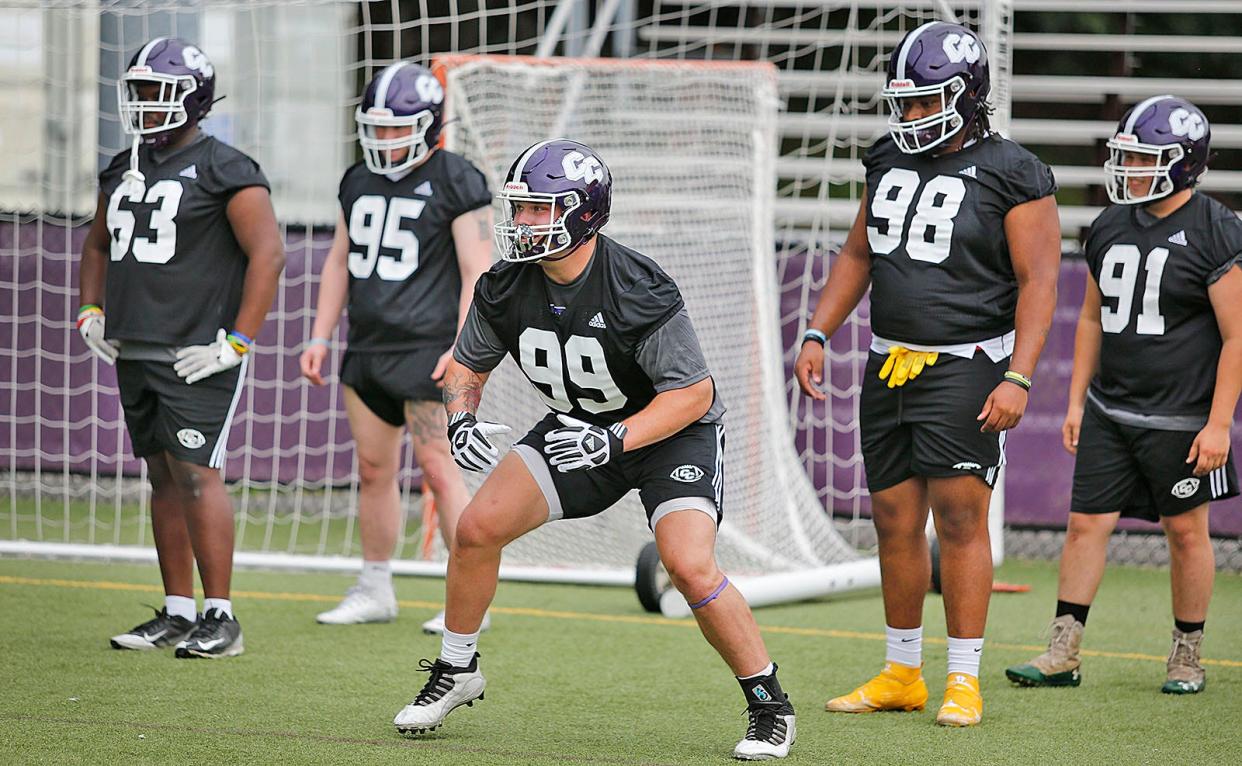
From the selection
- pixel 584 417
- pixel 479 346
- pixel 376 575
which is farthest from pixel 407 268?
pixel 584 417

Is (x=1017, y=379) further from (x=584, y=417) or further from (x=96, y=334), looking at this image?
(x=96, y=334)

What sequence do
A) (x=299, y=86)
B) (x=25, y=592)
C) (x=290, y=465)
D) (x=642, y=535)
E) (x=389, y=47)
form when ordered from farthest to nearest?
(x=299, y=86) < (x=389, y=47) < (x=290, y=465) < (x=642, y=535) < (x=25, y=592)

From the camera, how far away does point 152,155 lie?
16.9 ft

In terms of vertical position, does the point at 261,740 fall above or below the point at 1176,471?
below

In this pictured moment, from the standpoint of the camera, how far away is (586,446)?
370 cm

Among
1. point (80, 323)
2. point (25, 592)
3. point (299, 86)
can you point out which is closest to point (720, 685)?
point (80, 323)

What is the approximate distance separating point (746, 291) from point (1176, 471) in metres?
2.66

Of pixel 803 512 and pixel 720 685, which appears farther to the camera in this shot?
pixel 803 512

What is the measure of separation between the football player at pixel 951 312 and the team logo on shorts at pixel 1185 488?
0.88 meters

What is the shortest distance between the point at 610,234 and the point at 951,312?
2967 mm

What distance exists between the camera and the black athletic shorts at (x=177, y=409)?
16.5 feet

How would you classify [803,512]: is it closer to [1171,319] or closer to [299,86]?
[1171,319]

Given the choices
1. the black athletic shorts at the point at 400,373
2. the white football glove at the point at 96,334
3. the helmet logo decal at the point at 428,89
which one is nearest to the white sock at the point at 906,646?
the black athletic shorts at the point at 400,373

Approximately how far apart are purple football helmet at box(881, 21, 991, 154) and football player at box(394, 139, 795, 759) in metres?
0.85
